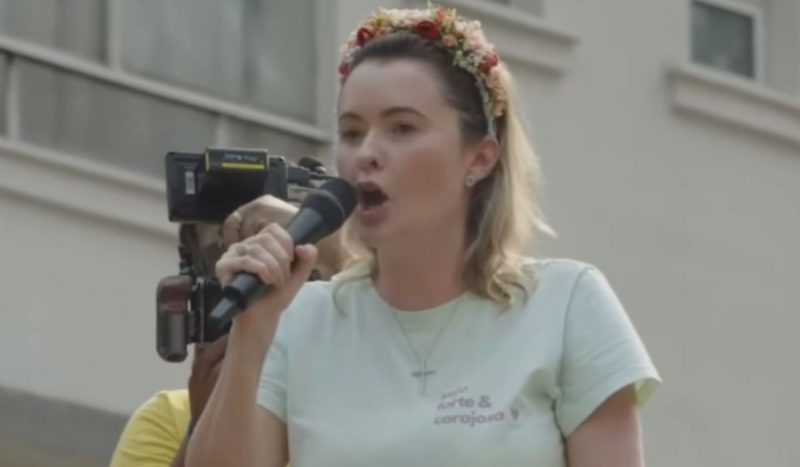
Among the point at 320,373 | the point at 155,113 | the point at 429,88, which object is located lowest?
the point at 320,373

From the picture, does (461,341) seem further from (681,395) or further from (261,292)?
(681,395)

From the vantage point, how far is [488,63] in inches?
241

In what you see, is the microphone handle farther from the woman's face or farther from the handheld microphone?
the woman's face

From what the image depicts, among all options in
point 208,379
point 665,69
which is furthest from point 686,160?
point 208,379

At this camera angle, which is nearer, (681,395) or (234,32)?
(234,32)

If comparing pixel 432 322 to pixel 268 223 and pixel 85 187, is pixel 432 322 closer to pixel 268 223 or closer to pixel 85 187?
pixel 268 223

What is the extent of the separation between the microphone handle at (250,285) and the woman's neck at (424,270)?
10.7 inches

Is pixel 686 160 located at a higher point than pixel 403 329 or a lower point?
higher

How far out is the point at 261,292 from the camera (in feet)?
18.5

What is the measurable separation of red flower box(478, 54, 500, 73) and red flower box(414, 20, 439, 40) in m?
0.09

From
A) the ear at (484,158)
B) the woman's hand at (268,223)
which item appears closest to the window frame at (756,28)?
the woman's hand at (268,223)

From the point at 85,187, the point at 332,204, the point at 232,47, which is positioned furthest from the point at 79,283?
the point at 332,204

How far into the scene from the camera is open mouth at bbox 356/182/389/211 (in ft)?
19.3

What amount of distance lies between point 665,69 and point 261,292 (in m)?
8.30
